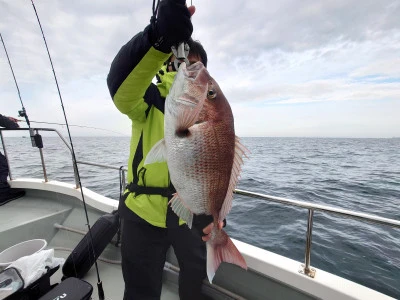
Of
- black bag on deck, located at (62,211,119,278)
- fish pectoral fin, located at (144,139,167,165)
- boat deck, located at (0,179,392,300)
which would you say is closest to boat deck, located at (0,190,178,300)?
boat deck, located at (0,179,392,300)

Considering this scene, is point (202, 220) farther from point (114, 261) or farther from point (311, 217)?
point (114, 261)

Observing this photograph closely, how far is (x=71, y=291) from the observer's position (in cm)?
197

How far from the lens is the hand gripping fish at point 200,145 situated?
111 centimetres

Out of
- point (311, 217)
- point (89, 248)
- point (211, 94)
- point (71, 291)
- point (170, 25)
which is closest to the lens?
point (170, 25)

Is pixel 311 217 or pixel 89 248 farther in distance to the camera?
pixel 89 248

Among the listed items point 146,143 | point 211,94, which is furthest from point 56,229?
point 211,94

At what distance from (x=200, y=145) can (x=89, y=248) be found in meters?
2.32

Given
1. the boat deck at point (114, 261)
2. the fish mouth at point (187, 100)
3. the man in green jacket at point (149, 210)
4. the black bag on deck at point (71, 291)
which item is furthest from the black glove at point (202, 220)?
the black bag on deck at point (71, 291)

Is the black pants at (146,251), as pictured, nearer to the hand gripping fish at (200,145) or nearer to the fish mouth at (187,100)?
the hand gripping fish at (200,145)

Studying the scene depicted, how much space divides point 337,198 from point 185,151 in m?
8.07

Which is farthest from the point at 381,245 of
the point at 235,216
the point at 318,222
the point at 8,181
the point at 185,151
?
the point at 8,181

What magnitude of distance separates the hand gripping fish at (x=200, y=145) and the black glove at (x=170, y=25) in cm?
12

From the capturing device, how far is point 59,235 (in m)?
3.53

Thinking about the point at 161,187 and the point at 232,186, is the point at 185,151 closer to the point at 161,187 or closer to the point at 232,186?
the point at 232,186
